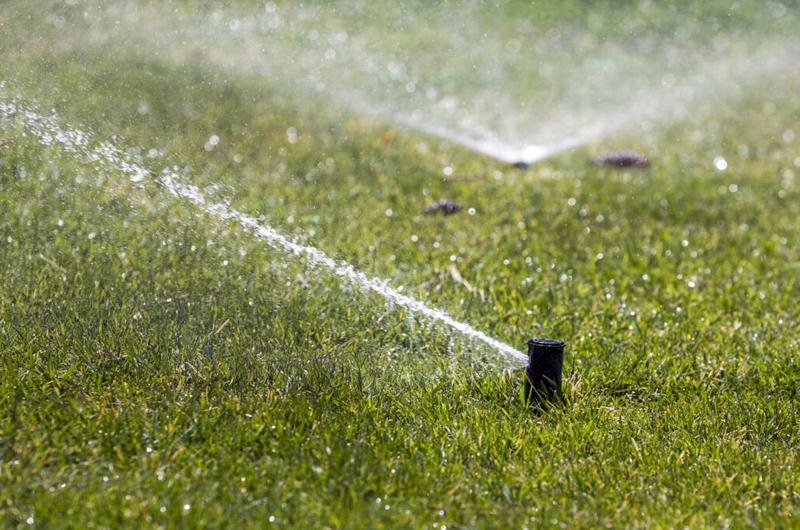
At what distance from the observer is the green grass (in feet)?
6.83

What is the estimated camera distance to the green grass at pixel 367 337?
2082 millimetres

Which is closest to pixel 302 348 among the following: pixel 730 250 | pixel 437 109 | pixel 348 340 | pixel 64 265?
pixel 348 340

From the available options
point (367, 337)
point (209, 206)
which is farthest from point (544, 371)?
point (209, 206)

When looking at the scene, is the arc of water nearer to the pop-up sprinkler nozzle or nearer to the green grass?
the green grass

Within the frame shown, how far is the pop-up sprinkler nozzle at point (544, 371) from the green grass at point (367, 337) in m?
→ 0.07

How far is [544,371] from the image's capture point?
2.55 metres

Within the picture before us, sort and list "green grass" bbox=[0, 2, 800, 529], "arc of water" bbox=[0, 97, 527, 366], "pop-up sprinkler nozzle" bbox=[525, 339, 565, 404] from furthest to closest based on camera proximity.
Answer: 1. "arc of water" bbox=[0, 97, 527, 366]
2. "pop-up sprinkler nozzle" bbox=[525, 339, 565, 404]
3. "green grass" bbox=[0, 2, 800, 529]

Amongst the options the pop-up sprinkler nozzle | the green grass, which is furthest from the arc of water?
the pop-up sprinkler nozzle

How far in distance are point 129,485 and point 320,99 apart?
557 cm

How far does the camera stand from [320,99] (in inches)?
280

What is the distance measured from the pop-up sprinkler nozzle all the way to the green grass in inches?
2.7

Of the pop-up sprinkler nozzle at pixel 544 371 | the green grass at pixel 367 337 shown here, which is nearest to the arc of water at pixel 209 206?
the green grass at pixel 367 337

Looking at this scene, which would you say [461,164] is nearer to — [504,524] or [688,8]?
[504,524]

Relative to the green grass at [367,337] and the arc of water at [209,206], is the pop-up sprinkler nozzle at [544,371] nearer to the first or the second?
the green grass at [367,337]
